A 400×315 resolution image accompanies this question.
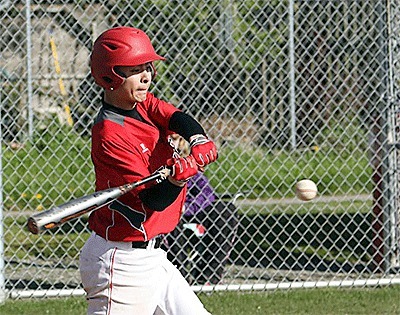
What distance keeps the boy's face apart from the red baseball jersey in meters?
0.09

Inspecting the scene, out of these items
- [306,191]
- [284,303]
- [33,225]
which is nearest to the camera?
[33,225]

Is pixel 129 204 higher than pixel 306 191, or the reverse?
pixel 129 204

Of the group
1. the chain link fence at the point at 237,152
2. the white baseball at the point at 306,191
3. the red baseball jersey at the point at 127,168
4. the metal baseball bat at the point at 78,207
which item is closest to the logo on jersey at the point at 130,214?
the red baseball jersey at the point at 127,168

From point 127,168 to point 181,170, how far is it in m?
0.28

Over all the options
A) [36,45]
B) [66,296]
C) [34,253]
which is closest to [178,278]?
[66,296]

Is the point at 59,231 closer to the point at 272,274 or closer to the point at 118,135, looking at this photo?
the point at 272,274

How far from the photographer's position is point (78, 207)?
3.57m

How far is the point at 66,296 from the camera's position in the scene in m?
6.74

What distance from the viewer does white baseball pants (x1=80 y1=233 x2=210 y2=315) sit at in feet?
12.8

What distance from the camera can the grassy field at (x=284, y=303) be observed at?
20.8 ft

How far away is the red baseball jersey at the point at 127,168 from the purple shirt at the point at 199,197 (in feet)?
10.1

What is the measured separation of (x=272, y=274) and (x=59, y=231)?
2418 millimetres

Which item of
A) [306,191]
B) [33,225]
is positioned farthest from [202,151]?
[306,191]

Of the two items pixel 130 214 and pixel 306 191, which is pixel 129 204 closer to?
pixel 130 214
